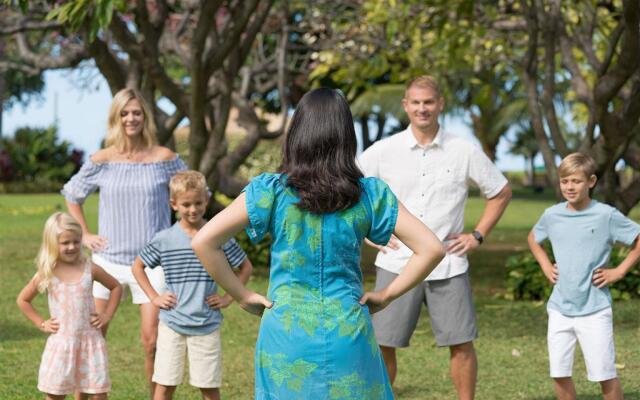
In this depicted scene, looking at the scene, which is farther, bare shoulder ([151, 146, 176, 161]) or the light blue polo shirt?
bare shoulder ([151, 146, 176, 161])

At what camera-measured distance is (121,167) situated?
22.6ft

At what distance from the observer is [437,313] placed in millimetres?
6504

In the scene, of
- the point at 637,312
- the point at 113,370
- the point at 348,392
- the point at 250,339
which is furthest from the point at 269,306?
the point at 637,312

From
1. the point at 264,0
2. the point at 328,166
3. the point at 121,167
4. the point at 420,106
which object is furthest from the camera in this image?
the point at 264,0

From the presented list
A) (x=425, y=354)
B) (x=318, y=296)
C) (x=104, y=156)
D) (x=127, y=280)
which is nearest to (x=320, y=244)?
(x=318, y=296)

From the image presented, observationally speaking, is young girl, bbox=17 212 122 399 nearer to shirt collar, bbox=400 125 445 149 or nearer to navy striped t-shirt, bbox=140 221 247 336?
navy striped t-shirt, bbox=140 221 247 336

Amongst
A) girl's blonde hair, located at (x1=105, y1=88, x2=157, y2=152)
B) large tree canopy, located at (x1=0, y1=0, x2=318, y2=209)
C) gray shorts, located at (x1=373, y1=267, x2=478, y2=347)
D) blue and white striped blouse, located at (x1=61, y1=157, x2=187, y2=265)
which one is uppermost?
large tree canopy, located at (x1=0, y1=0, x2=318, y2=209)

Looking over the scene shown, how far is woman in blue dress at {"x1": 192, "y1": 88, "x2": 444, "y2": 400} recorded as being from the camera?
3.99 m

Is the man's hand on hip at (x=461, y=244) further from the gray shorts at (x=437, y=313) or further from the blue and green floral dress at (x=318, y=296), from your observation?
the blue and green floral dress at (x=318, y=296)

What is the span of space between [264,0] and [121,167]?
6.49m

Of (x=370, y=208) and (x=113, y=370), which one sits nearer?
(x=370, y=208)

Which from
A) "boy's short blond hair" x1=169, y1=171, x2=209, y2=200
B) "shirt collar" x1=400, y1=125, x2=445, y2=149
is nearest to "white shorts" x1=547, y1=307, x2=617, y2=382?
"shirt collar" x1=400, y1=125, x2=445, y2=149

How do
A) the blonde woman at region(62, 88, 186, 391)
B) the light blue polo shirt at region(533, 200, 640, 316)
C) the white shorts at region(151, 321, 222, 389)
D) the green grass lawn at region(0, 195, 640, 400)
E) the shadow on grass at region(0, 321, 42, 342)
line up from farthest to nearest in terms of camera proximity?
1. the shadow on grass at region(0, 321, 42, 342)
2. the green grass lawn at region(0, 195, 640, 400)
3. the blonde woman at region(62, 88, 186, 391)
4. the light blue polo shirt at region(533, 200, 640, 316)
5. the white shorts at region(151, 321, 222, 389)

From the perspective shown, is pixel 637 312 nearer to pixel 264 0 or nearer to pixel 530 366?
pixel 530 366
